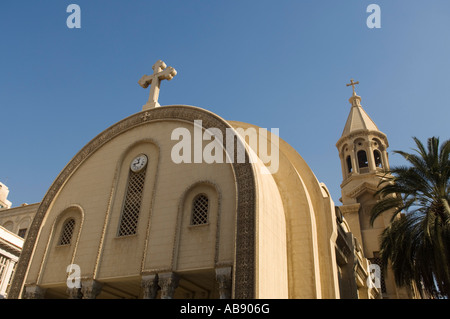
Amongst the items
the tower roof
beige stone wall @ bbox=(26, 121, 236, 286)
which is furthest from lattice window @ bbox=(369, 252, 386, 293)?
beige stone wall @ bbox=(26, 121, 236, 286)

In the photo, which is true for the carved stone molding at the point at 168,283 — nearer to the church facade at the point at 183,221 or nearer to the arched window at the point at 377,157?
the church facade at the point at 183,221

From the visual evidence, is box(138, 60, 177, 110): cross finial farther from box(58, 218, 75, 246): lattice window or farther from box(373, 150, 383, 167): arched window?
box(373, 150, 383, 167): arched window

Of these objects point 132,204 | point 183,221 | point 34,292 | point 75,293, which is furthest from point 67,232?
point 183,221

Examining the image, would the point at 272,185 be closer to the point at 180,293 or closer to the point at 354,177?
the point at 180,293

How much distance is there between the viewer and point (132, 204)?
47.0 feet

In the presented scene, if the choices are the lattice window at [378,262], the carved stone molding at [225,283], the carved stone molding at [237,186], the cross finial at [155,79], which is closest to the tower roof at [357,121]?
the lattice window at [378,262]

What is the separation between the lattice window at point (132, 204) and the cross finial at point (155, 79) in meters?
3.52

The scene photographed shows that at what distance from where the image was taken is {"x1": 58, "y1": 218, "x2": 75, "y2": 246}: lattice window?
15012 mm

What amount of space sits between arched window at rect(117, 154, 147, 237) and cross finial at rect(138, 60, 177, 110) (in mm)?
2905

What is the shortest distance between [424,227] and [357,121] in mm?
14466

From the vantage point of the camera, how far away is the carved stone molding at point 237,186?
10367mm

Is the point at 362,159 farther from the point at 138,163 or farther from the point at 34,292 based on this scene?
the point at 34,292

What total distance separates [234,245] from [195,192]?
9.07ft
